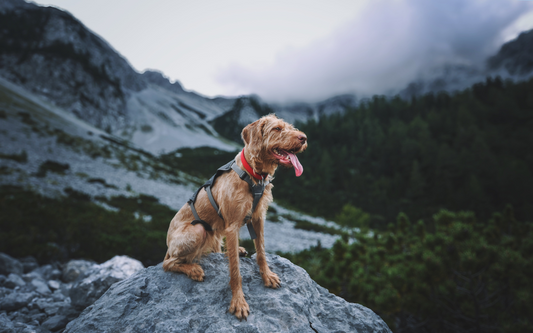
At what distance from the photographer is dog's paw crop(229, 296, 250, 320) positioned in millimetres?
2455

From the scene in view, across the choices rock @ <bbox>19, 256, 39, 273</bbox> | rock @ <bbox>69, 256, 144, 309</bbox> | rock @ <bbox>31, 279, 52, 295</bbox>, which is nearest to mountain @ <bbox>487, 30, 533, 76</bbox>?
rock @ <bbox>69, 256, 144, 309</bbox>

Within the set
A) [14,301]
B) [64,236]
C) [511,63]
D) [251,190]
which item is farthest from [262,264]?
[511,63]

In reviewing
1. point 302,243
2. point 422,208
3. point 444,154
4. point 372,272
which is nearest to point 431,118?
point 444,154

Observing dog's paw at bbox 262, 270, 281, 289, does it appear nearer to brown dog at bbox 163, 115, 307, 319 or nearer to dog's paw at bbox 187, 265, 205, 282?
brown dog at bbox 163, 115, 307, 319

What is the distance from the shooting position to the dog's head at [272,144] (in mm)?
2449

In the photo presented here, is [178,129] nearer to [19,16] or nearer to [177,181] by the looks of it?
[19,16]

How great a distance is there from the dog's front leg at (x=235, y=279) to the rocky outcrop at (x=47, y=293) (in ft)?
8.76

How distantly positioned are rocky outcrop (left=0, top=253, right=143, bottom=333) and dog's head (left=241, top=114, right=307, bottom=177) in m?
3.54

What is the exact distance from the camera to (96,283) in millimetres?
4160

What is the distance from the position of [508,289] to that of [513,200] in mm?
50783

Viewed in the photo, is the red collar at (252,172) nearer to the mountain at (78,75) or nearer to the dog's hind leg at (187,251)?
the dog's hind leg at (187,251)

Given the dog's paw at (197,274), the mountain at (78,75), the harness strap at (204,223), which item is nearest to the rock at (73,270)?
the dog's paw at (197,274)

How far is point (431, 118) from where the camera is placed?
66.2 m

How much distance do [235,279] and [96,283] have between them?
322cm
